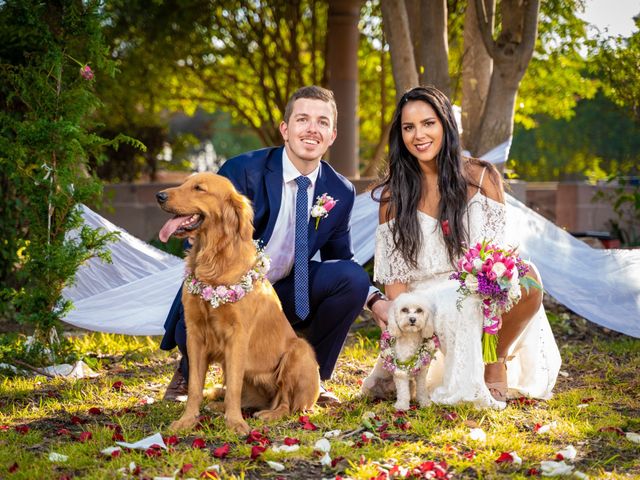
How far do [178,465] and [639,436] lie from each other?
2.13m

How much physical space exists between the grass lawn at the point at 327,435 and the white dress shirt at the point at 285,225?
854 millimetres

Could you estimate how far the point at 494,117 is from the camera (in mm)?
7281

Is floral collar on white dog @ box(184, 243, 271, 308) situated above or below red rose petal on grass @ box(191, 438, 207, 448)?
above

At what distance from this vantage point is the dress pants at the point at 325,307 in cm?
465

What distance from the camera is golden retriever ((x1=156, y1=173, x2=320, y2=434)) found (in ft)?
12.6

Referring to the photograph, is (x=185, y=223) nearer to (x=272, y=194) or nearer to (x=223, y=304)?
(x=223, y=304)

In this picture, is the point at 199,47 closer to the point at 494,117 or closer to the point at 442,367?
the point at 494,117

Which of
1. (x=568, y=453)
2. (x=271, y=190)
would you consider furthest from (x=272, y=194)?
(x=568, y=453)

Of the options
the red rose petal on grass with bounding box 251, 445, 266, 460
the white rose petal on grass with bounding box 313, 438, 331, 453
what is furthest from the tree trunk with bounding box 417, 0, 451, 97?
the red rose petal on grass with bounding box 251, 445, 266, 460

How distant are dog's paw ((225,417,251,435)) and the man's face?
157 cm

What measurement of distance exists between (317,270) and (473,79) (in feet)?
12.9

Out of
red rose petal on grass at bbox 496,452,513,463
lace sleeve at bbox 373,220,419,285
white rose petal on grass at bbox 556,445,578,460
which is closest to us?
red rose petal on grass at bbox 496,452,513,463

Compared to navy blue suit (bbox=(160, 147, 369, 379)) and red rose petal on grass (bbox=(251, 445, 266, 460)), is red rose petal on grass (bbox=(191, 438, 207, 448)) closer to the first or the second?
red rose petal on grass (bbox=(251, 445, 266, 460))

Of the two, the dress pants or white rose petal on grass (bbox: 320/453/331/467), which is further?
the dress pants
